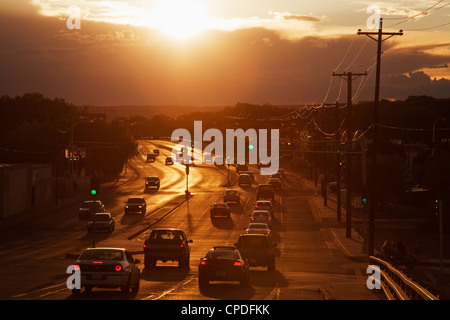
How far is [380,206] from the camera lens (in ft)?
315

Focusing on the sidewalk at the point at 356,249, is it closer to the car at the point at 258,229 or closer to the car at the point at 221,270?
the car at the point at 258,229

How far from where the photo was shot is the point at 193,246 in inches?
2073

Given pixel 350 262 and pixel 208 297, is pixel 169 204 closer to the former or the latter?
pixel 350 262

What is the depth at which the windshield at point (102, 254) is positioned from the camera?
81.0 ft

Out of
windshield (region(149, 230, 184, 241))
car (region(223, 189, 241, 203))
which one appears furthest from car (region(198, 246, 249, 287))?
car (region(223, 189, 241, 203))

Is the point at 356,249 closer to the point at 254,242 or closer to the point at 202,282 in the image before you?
the point at 254,242

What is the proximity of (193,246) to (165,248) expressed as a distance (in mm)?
16821

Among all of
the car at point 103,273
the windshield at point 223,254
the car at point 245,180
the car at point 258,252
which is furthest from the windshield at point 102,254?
the car at point 245,180

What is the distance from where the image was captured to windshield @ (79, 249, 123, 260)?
24.7 metres

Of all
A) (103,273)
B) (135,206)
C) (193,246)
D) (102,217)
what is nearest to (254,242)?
(103,273)

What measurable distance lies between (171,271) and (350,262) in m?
14.9

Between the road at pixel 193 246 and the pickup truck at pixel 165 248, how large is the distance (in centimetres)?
51

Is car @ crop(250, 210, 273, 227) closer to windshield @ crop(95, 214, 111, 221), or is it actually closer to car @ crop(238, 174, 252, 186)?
windshield @ crop(95, 214, 111, 221)
